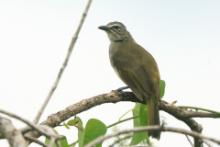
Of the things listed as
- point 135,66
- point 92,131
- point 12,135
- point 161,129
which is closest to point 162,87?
point 92,131

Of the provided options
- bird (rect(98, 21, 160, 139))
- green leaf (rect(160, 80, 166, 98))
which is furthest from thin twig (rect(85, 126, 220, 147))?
bird (rect(98, 21, 160, 139))

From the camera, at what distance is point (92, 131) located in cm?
316

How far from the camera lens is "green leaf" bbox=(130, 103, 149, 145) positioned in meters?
3.58

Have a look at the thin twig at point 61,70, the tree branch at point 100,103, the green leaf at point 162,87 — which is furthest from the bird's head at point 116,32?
the thin twig at point 61,70

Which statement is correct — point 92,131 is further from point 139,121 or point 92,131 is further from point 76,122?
point 139,121

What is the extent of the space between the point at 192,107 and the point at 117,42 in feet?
13.8

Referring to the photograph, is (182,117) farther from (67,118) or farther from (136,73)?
(136,73)

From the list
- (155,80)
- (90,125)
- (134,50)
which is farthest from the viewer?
(134,50)

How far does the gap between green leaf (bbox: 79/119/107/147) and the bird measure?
176 centimetres

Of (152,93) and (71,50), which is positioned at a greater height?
(71,50)

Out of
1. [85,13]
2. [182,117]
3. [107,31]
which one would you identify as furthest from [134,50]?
[85,13]

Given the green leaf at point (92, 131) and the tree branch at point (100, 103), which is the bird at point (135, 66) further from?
the green leaf at point (92, 131)

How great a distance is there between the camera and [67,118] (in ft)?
11.2

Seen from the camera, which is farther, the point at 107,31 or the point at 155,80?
the point at 107,31
